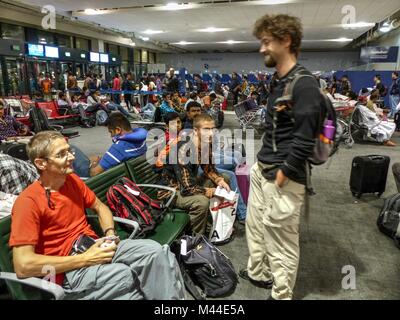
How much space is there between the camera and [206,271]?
2039 millimetres

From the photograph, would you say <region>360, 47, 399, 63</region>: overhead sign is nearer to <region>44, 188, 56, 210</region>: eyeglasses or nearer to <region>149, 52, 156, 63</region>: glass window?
<region>44, 188, 56, 210</region>: eyeglasses

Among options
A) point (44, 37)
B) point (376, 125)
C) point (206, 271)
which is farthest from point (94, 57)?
point (206, 271)

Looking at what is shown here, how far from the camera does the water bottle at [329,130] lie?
1540 millimetres

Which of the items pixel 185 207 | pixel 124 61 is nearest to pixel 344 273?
pixel 185 207

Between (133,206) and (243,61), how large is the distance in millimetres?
25619

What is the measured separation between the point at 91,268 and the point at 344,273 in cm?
178

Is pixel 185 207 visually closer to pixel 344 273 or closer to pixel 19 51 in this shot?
pixel 344 273

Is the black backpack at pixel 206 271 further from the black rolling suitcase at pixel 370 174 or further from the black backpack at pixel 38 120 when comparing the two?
the black backpack at pixel 38 120

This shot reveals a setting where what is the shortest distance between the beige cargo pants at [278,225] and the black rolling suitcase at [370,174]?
7.51 ft

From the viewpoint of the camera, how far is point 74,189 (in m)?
1.76

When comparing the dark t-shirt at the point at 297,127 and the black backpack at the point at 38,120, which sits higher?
the dark t-shirt at the point at 297,127

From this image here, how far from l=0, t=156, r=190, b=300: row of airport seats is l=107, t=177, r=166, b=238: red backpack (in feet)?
Answer: 0.24

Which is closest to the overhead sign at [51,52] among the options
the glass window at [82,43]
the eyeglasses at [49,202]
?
the glass window at [82,43]

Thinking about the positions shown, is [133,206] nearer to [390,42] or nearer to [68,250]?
[68,250]
